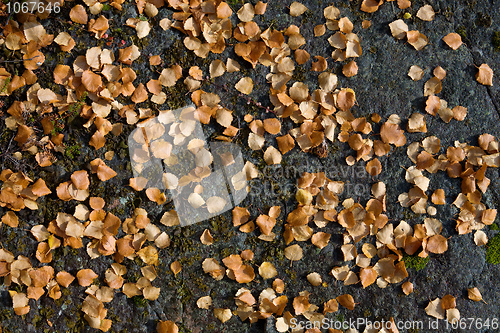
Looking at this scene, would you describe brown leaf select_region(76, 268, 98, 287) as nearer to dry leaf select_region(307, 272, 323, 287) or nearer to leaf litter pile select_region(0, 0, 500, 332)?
leaf litter pile select_region(0, 0, 500, 332)

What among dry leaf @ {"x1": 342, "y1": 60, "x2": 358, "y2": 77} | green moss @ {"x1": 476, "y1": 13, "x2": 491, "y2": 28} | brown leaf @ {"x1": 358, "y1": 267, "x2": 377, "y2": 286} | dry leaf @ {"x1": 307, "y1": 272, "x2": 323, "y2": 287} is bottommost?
dry leaf @ {"x1": 307, "y1": 272, "x2": 323, "y2": 287}

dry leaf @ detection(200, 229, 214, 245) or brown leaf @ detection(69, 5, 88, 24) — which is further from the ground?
brown leaf @ detection(69, 5, 88, 24)

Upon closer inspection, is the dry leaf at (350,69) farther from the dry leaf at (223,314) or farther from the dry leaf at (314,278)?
the dry leaf at (223,314)

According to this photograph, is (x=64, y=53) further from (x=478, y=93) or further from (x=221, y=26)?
(x=478, y=93)

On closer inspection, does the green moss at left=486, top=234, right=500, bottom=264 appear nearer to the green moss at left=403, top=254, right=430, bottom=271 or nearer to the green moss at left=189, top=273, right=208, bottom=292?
the green moss at left=403, top=254, right=430, bottom=271

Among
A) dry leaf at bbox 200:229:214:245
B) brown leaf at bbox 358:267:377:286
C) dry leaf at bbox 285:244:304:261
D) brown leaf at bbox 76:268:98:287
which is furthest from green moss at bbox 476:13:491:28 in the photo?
brown leaf at bbox 76:268:98:287
